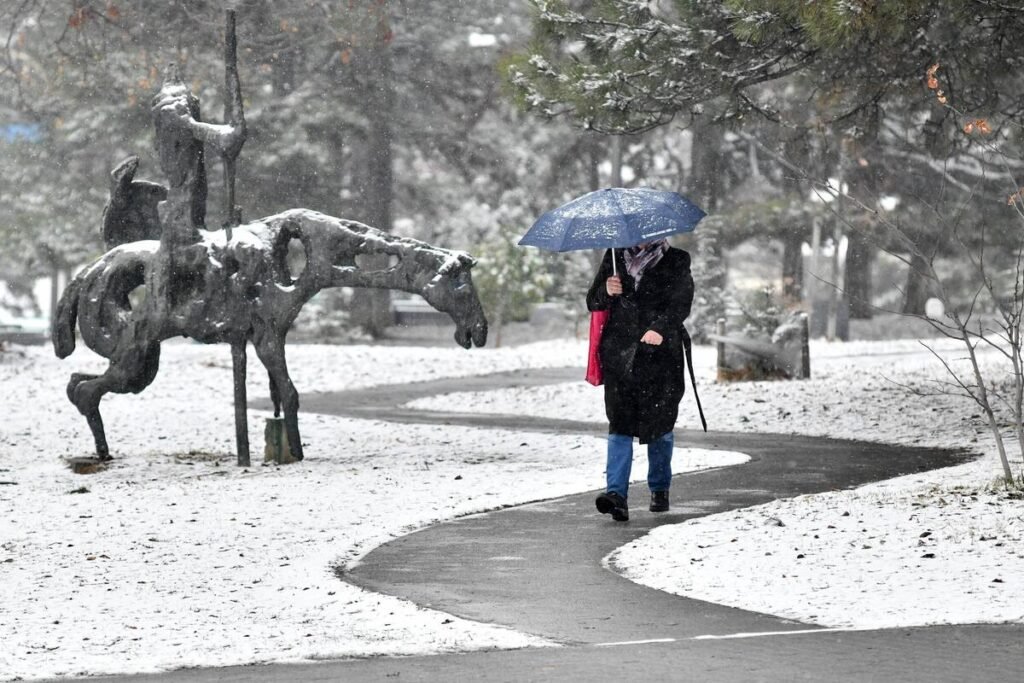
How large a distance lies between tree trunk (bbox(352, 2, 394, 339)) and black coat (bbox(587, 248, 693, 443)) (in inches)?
1036

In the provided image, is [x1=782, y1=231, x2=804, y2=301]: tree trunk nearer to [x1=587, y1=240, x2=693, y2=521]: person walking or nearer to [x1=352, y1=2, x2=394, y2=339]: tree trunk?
[x1=352, y1=2, x2=394, y2=339]: tree trunk

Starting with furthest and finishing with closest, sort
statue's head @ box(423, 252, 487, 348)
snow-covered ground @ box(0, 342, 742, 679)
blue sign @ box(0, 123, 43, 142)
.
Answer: blue sign @ box(0, 123, 43, 142) < statue's head @ box(423, 252, 487, 348) < snow-covered ground @ box(0, 342, 742, 679)

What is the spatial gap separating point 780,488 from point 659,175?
35822 mm

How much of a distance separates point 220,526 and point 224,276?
13.0 ft

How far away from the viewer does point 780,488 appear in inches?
434

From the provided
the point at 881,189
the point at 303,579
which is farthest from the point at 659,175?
the point at 303,579

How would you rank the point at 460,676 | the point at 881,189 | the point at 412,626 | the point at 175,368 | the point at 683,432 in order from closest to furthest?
the point at 460,676, the point at 412,626, the point at 683,432, the point at 175,368, the point at 881,189

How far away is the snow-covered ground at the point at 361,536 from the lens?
6750 mm

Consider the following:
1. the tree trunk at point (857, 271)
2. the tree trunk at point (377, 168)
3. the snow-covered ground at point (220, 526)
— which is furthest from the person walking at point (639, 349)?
the tree trunk at point (857, 271)

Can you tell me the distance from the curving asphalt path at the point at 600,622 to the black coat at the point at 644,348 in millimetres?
623

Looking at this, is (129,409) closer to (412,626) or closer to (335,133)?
(412,626)

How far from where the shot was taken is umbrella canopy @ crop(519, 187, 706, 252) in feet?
31.2

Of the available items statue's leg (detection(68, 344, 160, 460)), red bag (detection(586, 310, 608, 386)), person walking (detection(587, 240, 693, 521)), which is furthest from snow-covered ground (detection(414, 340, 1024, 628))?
statue's leg (detection(68, 344, 160, 460))

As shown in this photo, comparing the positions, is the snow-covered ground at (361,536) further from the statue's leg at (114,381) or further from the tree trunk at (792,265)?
the tree trunk at (792,265)
